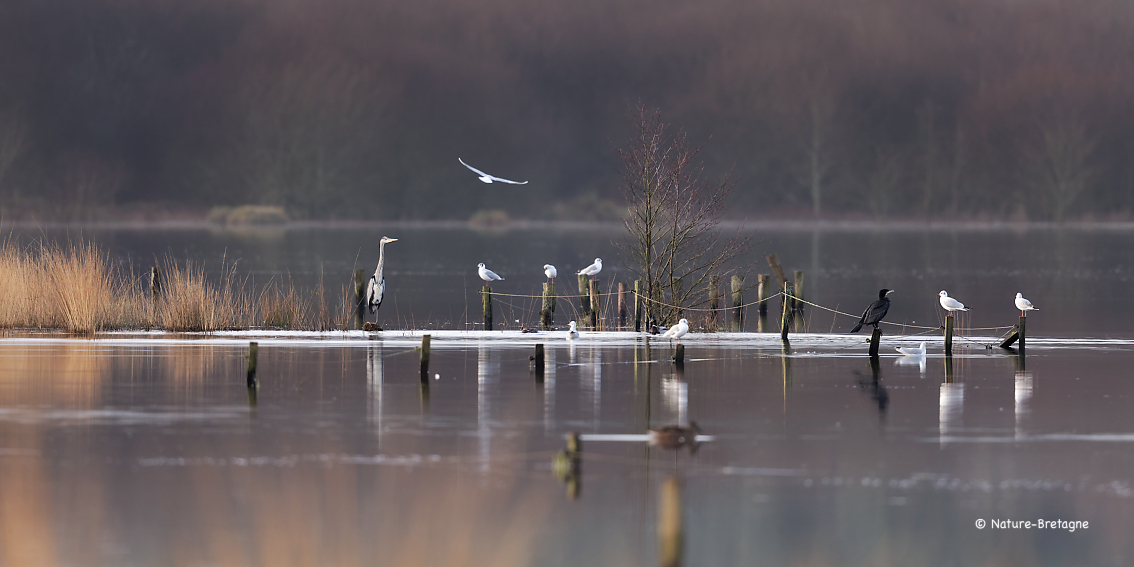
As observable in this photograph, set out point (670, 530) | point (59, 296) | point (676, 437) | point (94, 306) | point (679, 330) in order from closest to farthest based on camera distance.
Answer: point (670, 530) → point (676, 437) → point (679, 330) → point (94, 306) → point (59, 296)

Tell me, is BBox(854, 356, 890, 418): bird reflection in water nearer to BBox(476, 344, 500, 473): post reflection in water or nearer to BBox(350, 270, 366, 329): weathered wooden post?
BBox(476, 344, 500, 473): post reflection in water

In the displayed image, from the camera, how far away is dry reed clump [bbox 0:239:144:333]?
80.7ft

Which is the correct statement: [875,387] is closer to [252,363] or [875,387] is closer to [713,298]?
[713,298]

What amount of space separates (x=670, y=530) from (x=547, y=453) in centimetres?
313

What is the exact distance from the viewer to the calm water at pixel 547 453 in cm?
1110

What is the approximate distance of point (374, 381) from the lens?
18.9 meters

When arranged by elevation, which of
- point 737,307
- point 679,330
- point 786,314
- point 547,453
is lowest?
point 547,453

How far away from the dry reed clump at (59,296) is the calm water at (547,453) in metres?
0.95

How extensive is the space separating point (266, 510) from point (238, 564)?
1.37m

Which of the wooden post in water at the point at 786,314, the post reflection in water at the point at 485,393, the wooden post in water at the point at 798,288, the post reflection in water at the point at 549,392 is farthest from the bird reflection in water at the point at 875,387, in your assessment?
the wooden post in water at the point at 798,288

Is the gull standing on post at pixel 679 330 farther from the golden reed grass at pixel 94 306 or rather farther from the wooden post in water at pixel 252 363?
the wooden post in water at pixel 252 363

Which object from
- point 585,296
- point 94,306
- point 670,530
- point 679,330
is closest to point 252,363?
point 679,330

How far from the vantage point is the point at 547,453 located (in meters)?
13.9

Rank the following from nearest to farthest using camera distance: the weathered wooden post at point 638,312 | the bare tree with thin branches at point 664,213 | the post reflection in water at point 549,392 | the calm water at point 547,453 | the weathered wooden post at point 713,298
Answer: the calm water at point 547,453, the post reflection in water at point 549,392, the bare tree with thin branches at point 664,213, the weathered wooden post at point 638,312, the weathered wooden post at point 713,298
